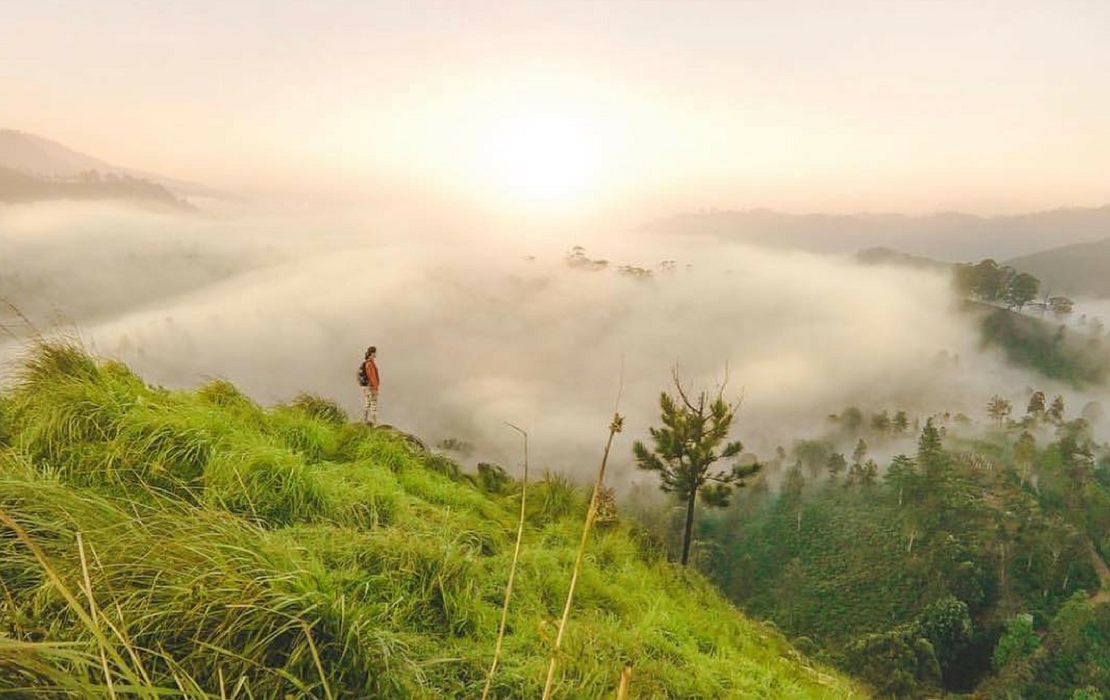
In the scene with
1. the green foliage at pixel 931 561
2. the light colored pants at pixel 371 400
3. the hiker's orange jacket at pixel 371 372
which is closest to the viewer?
the light colored pants at pixel 371 400

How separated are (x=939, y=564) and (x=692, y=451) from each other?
295 ft

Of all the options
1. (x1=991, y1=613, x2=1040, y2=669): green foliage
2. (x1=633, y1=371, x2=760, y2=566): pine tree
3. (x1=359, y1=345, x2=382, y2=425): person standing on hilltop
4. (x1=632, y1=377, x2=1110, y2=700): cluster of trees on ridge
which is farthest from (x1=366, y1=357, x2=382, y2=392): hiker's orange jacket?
(x1=991, y1=613, x2=1040, y2=669): green foliage

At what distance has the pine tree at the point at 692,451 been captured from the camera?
2356cm

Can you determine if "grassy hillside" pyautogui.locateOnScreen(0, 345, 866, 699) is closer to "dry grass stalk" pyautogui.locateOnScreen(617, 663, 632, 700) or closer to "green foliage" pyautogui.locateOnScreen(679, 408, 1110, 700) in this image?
"dry grass stalk" pyautogui.locateOnScreen(617, 663, 632, 700)

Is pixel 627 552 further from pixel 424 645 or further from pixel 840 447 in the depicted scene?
pixel 840 447

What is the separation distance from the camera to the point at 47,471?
455cm

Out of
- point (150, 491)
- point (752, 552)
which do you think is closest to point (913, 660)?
point (752, 552)

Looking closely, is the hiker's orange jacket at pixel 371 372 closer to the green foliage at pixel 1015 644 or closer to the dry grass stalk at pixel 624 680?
the dry grass stalk at pixel 624 680

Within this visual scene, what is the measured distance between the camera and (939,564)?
90.8 meters

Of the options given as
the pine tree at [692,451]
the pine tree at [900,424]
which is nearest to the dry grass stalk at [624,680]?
the pine tree at [692,451]

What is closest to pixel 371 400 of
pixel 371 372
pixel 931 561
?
pixel 371 372

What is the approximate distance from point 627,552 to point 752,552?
106351 millimetres

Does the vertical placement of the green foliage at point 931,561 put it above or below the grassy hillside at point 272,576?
below

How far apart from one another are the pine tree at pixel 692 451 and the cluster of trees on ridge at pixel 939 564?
45090 millimetres
